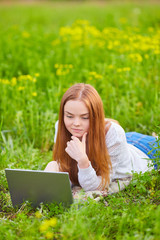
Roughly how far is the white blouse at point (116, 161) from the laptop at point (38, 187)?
23 cm

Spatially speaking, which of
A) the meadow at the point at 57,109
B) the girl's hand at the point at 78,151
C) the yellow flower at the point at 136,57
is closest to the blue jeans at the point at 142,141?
the meadow at the point at 57,109

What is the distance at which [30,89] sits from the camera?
344 cm

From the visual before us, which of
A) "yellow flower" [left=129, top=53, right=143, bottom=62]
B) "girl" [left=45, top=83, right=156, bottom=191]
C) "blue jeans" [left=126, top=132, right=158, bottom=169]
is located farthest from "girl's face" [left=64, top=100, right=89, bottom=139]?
"yellow flower" [left=129, top=53, right=143, bottom=62]

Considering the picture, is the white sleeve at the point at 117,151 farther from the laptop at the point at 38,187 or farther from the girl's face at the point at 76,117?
the laptop at the point at 38,187

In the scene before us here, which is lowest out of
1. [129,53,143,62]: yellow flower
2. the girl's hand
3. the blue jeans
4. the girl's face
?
the blue jeans

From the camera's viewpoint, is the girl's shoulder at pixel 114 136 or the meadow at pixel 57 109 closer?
the meadow at pixel 57 109

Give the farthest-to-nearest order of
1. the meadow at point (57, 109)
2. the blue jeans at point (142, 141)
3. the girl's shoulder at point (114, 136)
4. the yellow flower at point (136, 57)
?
the yellow flower at point (136, 57), the blue jeans at point (142, 141), the girl's shoulder at point (114, 136), the meadow at point (57, 109)

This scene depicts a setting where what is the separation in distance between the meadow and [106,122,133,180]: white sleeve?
0.16 meters

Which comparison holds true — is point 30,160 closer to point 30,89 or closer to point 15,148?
point 15,148

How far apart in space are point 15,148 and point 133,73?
1.55 meters

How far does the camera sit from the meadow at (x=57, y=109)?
182cm

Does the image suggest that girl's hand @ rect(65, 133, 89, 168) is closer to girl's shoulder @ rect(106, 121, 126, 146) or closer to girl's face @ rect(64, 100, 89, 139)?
girl's face @ rect(64, 100, 89, 139)

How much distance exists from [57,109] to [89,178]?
4.36ft

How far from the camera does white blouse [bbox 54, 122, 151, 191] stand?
2.25m
